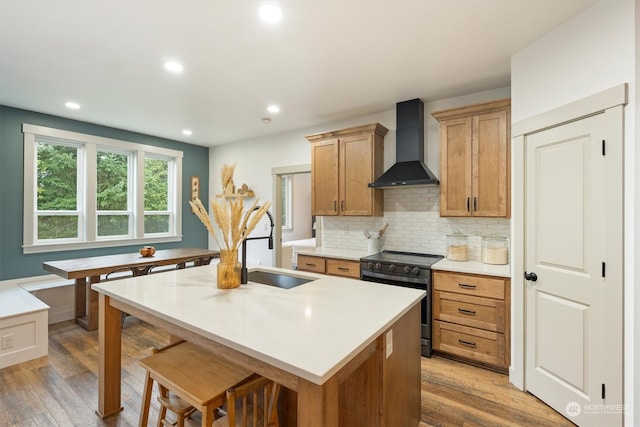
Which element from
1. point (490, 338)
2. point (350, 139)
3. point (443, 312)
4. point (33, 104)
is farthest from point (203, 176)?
point (490, 338)

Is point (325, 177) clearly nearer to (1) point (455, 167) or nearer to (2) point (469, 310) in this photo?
(1) point (455, 167)

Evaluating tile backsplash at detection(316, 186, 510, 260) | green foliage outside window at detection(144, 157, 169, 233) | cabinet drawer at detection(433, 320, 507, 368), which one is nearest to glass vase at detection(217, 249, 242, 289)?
cabinet drawer at detection(433, 320, 507, 368)

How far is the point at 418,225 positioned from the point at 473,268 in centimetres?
96

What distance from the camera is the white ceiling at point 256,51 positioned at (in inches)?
78.8

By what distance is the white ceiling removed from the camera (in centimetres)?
200

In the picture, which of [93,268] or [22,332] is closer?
[22,332]

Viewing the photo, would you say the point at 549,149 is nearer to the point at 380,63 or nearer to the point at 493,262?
the point at 493,262

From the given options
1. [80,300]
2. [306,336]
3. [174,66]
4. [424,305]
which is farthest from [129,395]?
[174,66]

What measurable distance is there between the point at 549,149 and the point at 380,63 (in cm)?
153

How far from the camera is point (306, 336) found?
4.00 ft

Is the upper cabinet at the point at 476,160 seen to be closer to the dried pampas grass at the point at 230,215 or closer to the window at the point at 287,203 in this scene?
the dried pampas grass at the point at 230,215

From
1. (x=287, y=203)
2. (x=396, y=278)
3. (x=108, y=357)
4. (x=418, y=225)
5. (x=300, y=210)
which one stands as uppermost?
(x=287, y=203)

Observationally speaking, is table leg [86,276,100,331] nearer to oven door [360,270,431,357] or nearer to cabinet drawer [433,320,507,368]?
oven door [360,270,431,357]

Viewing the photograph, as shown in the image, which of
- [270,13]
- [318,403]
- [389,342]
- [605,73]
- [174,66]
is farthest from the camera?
[174,66]
